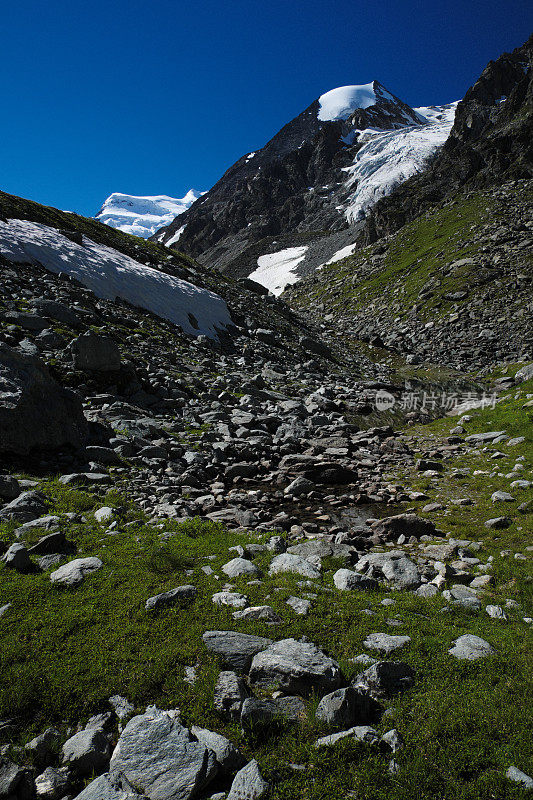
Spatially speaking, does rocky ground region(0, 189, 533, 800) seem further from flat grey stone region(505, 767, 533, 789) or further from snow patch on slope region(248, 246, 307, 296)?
snow patch on slope region(248, 246, 307, 296)

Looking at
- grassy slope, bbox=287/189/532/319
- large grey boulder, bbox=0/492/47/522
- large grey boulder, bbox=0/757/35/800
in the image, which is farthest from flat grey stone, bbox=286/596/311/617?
grassy slope, bbox=287/189/532/319

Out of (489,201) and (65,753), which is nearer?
(65,753)

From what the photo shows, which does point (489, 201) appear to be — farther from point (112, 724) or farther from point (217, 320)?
point (112, 724)

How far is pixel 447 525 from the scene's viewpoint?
1223cm

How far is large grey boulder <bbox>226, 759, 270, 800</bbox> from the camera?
14.0 ft

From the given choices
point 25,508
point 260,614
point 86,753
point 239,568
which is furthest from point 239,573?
point 25,508

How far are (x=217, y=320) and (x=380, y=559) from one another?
A: 107 feet

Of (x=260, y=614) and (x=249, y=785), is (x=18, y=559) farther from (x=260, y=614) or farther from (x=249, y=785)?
(x=249, y=785)

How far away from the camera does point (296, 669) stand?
564 centimetres

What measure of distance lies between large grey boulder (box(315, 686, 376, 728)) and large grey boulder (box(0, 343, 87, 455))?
1148 centimetres

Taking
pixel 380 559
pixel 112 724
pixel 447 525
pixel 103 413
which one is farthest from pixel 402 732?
pixel 103 413

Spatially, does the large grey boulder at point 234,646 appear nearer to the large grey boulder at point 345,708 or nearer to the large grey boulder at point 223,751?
the large grey boulder at point 223,751

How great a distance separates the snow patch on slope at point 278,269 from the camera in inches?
5664

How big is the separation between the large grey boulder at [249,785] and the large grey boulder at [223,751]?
0.16 meters
